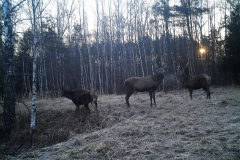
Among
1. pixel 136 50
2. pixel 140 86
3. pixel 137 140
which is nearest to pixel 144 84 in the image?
pixel 140 86

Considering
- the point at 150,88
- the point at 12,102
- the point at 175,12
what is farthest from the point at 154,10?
the point at 12,102

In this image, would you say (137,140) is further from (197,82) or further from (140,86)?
(197,82)

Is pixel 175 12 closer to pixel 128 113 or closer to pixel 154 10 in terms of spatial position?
pixel 154 10

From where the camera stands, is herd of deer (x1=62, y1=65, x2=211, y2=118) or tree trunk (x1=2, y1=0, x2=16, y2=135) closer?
tree trunk (x1=2, y1=0, x2=16, y2=135)

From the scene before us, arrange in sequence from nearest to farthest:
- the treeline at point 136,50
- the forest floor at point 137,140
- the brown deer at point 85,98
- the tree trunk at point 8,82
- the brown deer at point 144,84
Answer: the forest floor at point 137,140
the tree trunk at point 8,82
the brown deer at point 85,98
the brown deer at point 144,84
the treeline at point 136,50

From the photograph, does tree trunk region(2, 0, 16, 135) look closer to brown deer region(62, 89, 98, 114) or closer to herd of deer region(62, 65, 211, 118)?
herd of deer region(62, 65, 211, 118)

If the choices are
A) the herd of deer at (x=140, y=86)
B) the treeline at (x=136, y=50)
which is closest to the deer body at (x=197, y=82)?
the herd of deer at (x=140, y=86)

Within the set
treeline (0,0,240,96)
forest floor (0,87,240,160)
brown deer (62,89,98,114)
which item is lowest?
forest floor (0,87,240,160)

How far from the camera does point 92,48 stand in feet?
95.9

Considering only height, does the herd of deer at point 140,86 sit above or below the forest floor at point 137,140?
above

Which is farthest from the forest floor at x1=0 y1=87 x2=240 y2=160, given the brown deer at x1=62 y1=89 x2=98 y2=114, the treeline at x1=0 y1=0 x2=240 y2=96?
the treeline at x1=0 y1=0 x2=240 y2=96

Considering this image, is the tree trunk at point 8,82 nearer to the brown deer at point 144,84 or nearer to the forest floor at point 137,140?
the forest floor at point 137,140

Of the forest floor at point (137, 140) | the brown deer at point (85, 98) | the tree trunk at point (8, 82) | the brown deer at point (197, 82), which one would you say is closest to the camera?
the forest floor at point (137, 140)

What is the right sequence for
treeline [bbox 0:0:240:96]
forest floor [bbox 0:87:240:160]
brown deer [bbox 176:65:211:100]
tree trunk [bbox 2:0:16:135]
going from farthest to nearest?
1. treeline [bbox 0:0:240:96]
2. brown deer [bbox 176:65:211:100]
3. tree trunk [bbox 2:0:16:135]
4. forest floor [bbox 0:87:240:160]
